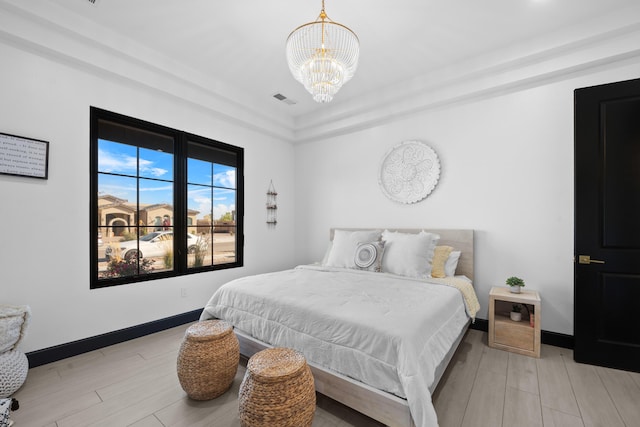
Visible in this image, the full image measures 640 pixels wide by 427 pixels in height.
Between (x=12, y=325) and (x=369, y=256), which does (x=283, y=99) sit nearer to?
(x=369, y=256)

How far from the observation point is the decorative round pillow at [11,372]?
190cm

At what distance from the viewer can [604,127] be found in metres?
2.33

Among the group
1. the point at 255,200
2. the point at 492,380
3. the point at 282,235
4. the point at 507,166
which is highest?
the point at 507,166

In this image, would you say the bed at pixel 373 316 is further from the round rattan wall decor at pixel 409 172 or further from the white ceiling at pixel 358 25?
the white ceiling at pixel 358 25

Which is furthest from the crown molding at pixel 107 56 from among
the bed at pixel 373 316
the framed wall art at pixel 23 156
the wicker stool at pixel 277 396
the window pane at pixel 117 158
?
the wicker stool at pixel 277 396

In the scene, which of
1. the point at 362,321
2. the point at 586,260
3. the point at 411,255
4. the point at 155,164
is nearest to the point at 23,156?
the point at 155,164

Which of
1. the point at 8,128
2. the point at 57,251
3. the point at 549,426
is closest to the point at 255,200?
the point at 57,251

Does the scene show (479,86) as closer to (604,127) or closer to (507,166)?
(507,166)

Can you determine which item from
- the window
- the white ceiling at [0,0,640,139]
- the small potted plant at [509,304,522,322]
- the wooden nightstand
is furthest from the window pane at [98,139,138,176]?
the small potted plant at [509,304,522,322]

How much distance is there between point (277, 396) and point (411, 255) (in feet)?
6.49

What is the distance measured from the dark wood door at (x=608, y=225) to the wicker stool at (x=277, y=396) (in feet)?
7.88

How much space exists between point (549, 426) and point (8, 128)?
4322 mm

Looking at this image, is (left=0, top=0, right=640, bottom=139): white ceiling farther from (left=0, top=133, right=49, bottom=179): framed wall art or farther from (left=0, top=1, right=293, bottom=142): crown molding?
(left=0, top=133, right=49, bottom=179): framed wall art

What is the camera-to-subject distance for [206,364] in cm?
186
